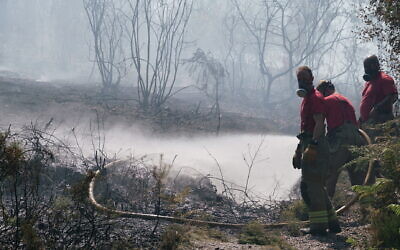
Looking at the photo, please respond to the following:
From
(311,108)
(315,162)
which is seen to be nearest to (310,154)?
(315,162)

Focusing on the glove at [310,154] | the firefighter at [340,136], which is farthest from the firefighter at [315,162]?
the firefighter at [340,136]

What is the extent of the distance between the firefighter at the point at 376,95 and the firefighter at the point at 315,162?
198 cm

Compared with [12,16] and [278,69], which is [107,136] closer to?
[278,69]

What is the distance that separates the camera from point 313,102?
5.07 metres

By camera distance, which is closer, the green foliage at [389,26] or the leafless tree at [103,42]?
the green foliage at [389,26]

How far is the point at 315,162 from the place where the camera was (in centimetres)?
505

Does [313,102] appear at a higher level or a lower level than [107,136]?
higher

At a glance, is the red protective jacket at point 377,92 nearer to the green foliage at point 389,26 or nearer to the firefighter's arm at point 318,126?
the green foliage at point 389,26

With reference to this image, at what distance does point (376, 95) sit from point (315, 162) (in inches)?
91.6

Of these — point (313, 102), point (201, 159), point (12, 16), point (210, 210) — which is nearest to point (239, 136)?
point (201, 159)

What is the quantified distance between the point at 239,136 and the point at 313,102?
33.9 ft

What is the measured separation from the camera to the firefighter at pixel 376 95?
6602 mm

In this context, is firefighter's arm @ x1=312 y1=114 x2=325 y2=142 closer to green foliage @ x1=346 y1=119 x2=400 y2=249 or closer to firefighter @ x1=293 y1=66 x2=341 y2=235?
firefighter @ x1=293 y1=66 x2=341 y2=235

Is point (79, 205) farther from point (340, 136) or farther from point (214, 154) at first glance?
point (214, 154)
